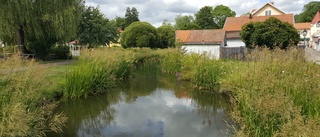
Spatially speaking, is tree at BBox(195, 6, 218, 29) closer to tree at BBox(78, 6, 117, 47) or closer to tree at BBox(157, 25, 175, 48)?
tree at BBox(157, 25, 175, 48)

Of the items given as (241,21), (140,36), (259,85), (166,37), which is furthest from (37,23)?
(241,21)

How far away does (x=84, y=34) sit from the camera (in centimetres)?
3016

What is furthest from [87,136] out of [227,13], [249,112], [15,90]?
[227,13]

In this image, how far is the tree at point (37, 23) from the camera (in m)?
16.0

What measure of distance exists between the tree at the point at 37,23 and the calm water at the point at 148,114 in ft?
32.0

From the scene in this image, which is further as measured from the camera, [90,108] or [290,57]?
[90,108]

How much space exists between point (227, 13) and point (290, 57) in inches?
2229

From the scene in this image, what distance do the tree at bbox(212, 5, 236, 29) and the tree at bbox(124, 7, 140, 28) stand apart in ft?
95.8

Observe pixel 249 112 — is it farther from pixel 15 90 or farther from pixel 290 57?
pixel 15 90

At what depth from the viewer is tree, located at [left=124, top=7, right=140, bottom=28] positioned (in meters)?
80.4

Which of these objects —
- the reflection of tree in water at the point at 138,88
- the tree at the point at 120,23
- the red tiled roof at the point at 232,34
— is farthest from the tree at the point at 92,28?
the tree at the point at 120,23

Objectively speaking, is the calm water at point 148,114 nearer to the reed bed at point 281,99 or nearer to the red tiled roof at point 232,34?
the reed bed at point 281,99

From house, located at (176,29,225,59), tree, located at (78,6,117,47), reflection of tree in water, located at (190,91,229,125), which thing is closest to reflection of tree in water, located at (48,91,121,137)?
reflection of tree in water, located at (190,91,229,125)

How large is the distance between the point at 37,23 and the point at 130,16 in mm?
64734
